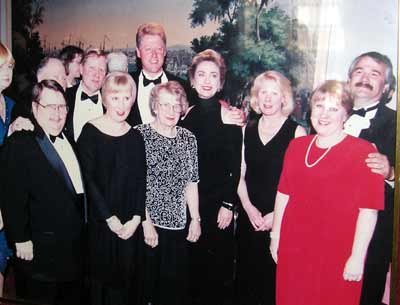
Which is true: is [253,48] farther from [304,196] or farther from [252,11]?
[304,196]

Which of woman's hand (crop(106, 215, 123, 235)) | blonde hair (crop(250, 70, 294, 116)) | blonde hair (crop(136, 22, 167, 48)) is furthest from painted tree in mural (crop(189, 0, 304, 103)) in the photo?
woman's hand (crop(106, 215, 123, 235))

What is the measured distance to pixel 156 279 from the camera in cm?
200

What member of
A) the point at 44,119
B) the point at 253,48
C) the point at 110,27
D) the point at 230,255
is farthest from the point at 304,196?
the point at 44,119

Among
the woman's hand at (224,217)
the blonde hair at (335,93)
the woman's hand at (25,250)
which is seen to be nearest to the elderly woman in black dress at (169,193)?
the woman's hand at (224,217)

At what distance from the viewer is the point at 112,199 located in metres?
2.04

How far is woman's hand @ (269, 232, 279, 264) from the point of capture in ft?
5.92

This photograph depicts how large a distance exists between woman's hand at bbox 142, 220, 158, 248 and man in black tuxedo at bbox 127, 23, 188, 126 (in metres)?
0.46

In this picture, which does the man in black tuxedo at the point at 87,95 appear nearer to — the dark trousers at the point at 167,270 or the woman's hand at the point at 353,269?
the dark trousers at the point at 167,270

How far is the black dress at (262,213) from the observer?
70.9 inches

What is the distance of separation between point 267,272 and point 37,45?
157cm

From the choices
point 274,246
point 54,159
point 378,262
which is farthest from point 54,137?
point 378,262

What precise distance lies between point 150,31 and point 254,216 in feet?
3.08

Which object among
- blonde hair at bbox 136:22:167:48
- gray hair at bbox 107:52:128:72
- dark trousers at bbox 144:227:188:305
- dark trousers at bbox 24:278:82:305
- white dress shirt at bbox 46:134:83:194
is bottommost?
dark trousers at bbox 24:278:82:305

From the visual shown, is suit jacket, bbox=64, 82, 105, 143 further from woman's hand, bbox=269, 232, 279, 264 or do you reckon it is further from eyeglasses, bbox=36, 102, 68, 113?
woman's hand, bbox=269, 232, 279, 264
